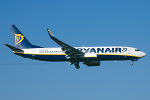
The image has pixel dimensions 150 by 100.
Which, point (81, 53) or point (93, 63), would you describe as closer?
point (81, 53)

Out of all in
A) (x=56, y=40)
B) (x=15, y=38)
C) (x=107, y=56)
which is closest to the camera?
(x=56, y=40)

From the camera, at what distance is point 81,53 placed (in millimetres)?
79875

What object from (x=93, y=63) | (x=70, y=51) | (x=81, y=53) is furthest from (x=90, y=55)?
(x=70, y=51)

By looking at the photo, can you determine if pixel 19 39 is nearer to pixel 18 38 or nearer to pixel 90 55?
pixel 18 38

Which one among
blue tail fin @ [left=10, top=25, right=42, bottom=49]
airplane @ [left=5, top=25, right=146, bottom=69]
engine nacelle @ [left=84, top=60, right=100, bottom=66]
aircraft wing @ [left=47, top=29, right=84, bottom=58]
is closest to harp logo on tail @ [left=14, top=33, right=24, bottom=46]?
blue tail fin @ [left=10, top=25, right=42, bottom=49]

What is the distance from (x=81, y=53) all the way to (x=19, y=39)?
1804cm

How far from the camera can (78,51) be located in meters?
79.2

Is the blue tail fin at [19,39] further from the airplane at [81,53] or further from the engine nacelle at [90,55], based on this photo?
the engine nacelle at [90,55]

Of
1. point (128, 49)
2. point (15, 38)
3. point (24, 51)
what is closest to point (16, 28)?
point (15, 38)

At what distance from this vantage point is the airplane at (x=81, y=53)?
79562 mm

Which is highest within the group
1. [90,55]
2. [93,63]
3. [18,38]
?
[18,38]

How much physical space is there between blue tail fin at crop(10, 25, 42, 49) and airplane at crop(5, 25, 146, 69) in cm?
191

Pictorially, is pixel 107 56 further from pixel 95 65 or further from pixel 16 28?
pixel 16 28

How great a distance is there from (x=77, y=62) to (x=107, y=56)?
23.8 feet
